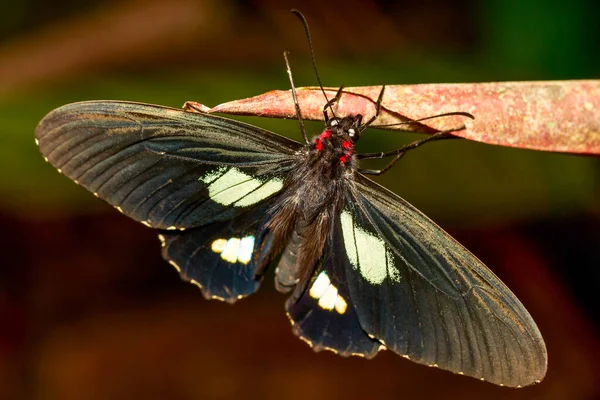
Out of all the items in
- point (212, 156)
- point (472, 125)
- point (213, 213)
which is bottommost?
point (213, 213)

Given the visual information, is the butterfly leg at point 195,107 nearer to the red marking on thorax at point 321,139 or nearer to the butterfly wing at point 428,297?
the red marking on thorax at point 321,139

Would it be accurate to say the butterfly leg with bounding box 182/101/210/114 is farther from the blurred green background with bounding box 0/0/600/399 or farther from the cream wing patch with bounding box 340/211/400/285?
the blurred green background with bounding box 0/0/600/399

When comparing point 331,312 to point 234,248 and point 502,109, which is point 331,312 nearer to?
point 234,248

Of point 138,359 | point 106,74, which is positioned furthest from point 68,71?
point 138,359

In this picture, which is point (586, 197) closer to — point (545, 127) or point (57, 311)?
point (545, 127)

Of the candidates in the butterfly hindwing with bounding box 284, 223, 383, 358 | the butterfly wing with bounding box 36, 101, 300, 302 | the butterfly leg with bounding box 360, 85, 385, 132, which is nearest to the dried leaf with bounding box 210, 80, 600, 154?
the butterfly leg with bounding box 360, 85, 385, 132

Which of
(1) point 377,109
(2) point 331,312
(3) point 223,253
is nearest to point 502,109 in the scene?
(1) point 377,109

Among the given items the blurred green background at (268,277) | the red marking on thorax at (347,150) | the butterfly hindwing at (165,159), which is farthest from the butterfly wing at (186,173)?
the blurred green background at (268,277)

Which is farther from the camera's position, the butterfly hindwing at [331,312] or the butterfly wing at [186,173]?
the butterfly hindwing at [331,312]
